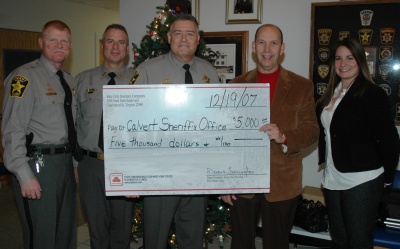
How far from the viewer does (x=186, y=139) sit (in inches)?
81.4

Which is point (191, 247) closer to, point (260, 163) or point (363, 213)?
point (260, 163)

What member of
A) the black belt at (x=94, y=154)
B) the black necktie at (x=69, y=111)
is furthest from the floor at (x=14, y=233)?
the black necktie at (x=69, y=111)

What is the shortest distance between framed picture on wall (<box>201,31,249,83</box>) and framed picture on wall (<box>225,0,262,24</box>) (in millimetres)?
142

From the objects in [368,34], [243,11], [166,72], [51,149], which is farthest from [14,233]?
[368,34]

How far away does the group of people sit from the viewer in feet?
6.98

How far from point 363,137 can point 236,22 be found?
2274 mm

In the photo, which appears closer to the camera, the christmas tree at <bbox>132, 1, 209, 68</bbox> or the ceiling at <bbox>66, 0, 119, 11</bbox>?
the christmas tree at <bbox>132, 1, 209, 68</bbox>

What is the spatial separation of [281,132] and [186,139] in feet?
1.88

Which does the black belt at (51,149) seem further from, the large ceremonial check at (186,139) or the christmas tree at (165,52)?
the christmas tree at (165,52)

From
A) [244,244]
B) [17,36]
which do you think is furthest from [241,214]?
[17,36]

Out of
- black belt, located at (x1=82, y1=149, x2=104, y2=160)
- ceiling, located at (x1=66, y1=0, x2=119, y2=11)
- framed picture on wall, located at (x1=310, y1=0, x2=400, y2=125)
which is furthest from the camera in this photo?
ceiling, located at (x1=66, y1=0, x2=119, y2=11)

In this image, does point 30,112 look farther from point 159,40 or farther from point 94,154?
point 159,40

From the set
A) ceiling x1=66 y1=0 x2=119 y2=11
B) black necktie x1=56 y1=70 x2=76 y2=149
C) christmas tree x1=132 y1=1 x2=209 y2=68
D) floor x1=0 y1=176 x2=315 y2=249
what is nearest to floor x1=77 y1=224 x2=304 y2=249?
floor x1=0 y1=176 x2=315 y2=249

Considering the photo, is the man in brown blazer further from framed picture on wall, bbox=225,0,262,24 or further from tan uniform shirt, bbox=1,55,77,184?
framed picture on wall, bbox=225,0,262,24
